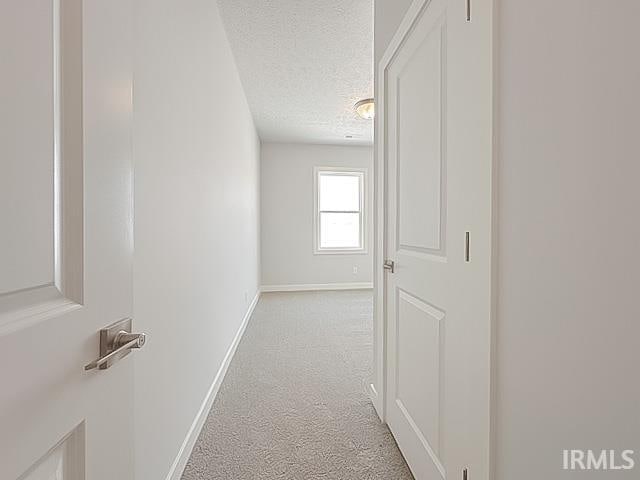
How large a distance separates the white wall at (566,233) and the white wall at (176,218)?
3.64ft

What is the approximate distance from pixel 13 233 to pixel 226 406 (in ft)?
6.57

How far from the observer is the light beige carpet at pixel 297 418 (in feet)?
5.11

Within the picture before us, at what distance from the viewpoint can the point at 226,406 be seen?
6.95 feet

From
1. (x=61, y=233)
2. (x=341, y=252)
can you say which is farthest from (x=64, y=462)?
(x=341, y=252)

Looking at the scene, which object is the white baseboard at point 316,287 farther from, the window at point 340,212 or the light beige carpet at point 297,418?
the light beige carpet at point 297,418

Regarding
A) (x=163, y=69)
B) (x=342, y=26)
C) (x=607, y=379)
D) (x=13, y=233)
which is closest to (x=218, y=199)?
(x=163, y=69)

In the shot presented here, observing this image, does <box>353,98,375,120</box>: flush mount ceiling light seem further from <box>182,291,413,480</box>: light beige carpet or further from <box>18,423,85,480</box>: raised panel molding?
<box>18,423,85,480</box>: raised panel molding

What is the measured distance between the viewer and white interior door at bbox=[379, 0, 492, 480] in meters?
0.96

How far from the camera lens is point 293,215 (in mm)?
6219

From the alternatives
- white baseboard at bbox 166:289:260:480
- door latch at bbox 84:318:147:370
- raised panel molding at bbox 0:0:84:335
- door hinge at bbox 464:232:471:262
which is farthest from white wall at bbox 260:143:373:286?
raised panel molding at bbox 0:0:84:335

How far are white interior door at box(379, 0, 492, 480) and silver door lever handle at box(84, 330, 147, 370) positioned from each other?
2.78 feet

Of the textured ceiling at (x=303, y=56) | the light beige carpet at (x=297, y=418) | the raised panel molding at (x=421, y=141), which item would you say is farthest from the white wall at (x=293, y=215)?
the raised panel molding at (x=421, y=141)

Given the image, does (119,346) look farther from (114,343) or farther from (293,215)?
(293,215)

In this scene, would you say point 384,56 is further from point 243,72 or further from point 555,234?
point 243,72
